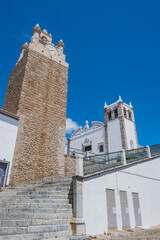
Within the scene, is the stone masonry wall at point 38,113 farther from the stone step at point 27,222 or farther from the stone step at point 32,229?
the stone step at point 32,229

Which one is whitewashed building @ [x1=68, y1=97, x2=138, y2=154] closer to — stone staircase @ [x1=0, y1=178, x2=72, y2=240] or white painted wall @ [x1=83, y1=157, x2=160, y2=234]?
white painted wall @ [x1=83, y1=157, x2=160, y2=234]

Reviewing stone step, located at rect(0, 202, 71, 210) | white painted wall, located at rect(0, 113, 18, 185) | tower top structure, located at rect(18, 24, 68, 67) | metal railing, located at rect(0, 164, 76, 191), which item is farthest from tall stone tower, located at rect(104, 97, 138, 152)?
stone step, located at rect(0, 202, 71, 210)

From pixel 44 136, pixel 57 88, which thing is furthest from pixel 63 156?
pixel 57 88

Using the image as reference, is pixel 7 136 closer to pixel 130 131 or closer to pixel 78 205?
pixel 78 205

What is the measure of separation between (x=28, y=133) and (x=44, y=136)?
1191 mm

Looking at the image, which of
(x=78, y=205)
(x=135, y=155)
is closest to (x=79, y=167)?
(x=78, y=205)

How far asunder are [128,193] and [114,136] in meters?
13.7

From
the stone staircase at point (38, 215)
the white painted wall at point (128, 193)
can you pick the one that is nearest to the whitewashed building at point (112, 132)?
the white painted wall at point (128, 193)

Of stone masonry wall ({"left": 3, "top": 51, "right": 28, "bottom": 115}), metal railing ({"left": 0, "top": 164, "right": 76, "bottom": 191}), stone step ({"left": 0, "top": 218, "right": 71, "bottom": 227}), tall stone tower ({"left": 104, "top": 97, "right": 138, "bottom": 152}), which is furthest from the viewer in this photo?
tall stone tower ({"left": 104, "top": 97, "right": 138, "bottom": 152})

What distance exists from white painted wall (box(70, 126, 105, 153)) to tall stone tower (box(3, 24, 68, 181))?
10633 millimetres

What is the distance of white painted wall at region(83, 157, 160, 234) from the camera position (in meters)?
6.10

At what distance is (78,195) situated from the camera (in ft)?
19.2

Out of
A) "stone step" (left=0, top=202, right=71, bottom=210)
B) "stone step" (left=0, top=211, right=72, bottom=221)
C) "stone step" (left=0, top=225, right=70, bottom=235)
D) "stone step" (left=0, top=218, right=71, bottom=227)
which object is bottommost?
"stone step" (left=0, top=225, right=70, bottom=235)

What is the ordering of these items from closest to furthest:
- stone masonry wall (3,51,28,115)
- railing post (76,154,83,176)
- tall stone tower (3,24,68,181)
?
1. railing post (76,154,83,176)
2. tall stone tower (3,24,68,181)
3. stone masonry wall (3,51,28,115)
